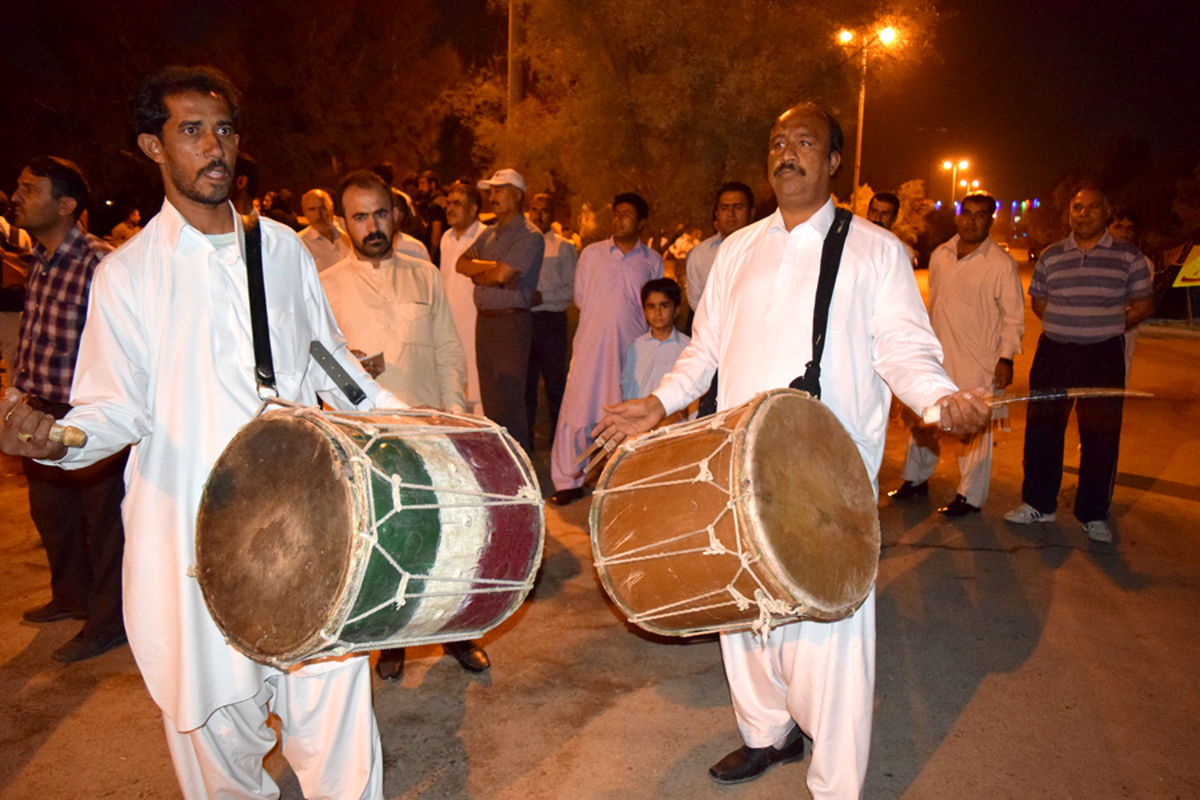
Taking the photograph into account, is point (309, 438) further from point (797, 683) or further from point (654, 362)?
point (654, 362)

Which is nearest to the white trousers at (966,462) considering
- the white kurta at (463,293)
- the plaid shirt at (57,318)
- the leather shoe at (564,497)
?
the leather shoe at (564,497)

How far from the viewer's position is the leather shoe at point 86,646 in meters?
3.92

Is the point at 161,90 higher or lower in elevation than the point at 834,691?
higher

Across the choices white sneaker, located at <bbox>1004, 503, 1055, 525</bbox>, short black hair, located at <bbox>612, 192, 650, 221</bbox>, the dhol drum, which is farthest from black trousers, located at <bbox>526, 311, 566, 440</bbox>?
the dhol drum

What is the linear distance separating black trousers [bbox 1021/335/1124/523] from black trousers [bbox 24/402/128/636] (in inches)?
199

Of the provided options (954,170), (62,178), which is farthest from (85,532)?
(954,170)

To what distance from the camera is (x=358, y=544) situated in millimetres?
2086

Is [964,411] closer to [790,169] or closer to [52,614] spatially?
[790,169]

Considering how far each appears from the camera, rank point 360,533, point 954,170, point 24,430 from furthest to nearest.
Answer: point 954,170
point 24,430
point 360,533

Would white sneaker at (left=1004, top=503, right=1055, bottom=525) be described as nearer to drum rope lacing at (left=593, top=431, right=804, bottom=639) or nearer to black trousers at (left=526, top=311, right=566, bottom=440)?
black trousers at (left=526, top=311, right=566, bottom=440)

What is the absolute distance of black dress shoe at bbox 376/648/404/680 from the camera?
380 centimetres

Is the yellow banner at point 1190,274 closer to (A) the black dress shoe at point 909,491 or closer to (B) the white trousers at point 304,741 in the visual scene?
(A) the black dress shoe at point 909,491

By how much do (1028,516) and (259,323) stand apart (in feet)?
15.9

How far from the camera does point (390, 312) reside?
3.97 meters
